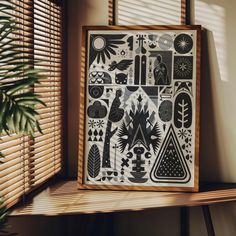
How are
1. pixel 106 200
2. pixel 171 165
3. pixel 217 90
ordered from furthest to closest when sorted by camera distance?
pixel 217 90
pixel 171 165
pixel 106 200

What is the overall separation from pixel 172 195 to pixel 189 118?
53 centimetres

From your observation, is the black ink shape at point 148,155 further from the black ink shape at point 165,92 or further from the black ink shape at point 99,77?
the black ink shape at point 99,77

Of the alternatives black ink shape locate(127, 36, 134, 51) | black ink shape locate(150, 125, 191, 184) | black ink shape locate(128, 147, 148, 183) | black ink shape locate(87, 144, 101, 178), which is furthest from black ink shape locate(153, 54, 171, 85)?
black ink shape locate(87, 144, 101, 178)

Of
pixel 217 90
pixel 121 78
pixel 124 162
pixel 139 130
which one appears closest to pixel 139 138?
pixel 139 130

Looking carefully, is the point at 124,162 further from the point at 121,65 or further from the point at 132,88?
the point at 121,65

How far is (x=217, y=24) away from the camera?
3195 mm

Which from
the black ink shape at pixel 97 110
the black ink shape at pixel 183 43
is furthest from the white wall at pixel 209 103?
the black ink shape at pixel 97 110

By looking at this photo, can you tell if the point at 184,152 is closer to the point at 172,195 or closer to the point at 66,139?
the point at 172,195

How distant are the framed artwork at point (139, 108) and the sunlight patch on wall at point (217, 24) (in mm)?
144

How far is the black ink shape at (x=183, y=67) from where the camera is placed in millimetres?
3123

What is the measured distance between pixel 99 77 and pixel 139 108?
0.35 meters

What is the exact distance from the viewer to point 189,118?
3.11m

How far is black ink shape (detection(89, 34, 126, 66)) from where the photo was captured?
3.18 metres

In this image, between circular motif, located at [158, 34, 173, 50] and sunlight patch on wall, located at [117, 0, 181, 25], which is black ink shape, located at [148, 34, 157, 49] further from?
sunlight patch on wall, located at [117, 0, 181, 25]
